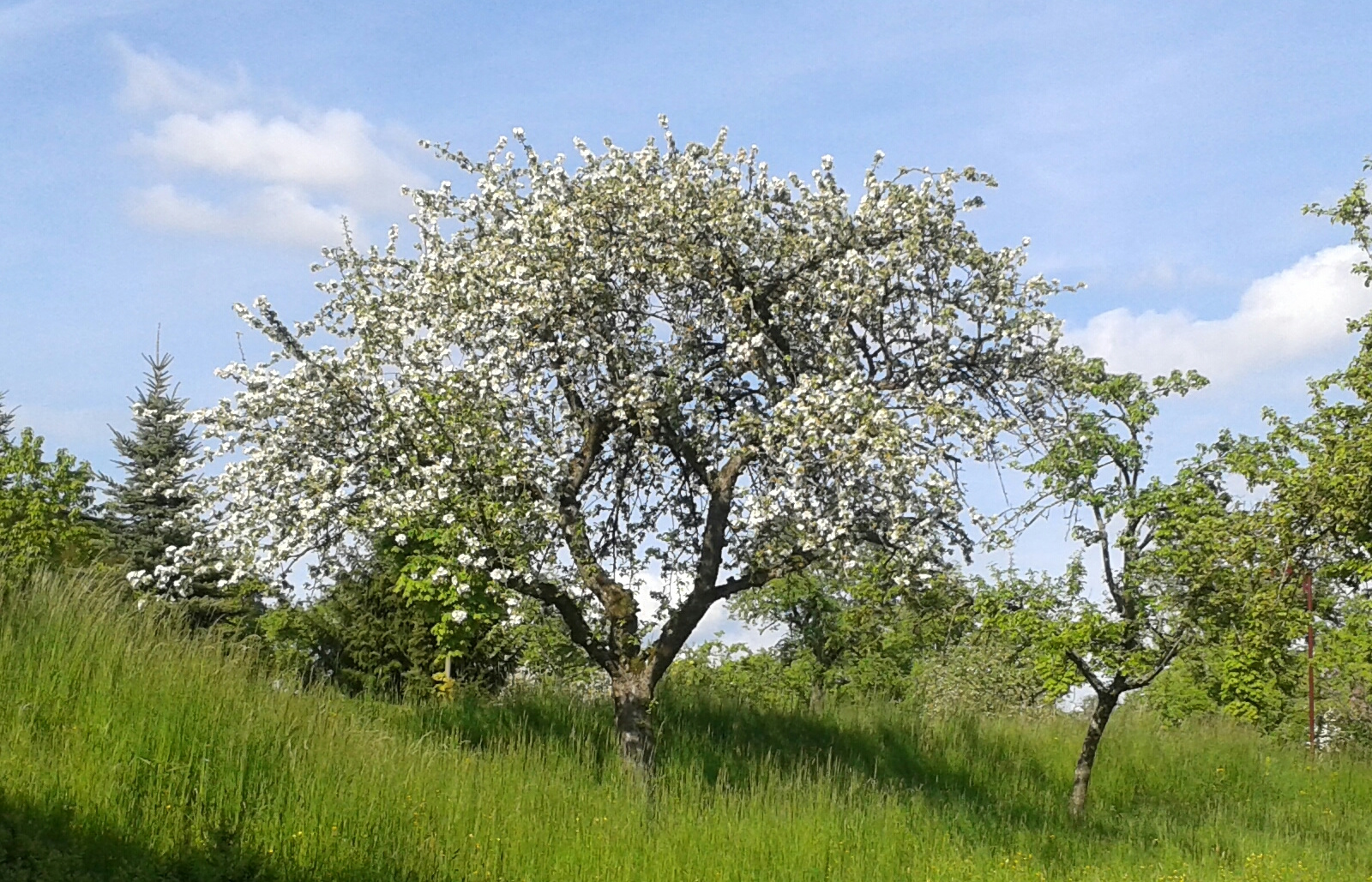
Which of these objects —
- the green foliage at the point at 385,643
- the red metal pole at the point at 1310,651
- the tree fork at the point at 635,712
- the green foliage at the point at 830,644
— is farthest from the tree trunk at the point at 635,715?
the red metal pole at the point at 1310,651

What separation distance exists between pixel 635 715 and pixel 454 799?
9.81 feet

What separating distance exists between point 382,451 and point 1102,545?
953cm

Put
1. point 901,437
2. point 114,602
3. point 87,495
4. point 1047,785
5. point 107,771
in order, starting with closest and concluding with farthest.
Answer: point 107,771
point 901,437
point 114,602
point 1047,785
point 87,495

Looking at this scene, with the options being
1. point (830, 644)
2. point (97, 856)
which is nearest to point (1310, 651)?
point (830, 644)

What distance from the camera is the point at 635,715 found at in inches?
547

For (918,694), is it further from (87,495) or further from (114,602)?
(87,495)

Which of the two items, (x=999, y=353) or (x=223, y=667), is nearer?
(x=223, y=667)

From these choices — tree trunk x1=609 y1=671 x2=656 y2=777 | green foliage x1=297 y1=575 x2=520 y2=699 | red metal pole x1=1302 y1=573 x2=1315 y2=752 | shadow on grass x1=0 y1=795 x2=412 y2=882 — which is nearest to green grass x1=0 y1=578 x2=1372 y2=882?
shadow on grass x1=0 y1=795 x2=412 y2=882

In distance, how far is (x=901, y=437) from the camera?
38.2ft

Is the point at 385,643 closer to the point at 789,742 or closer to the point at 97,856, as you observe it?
the point at 789,742

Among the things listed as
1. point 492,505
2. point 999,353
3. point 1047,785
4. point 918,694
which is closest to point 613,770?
point 492,505

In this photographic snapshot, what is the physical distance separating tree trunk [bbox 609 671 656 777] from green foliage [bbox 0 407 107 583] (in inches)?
746

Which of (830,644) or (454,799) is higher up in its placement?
(830,644)

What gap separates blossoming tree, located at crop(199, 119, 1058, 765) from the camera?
12.4 metres
